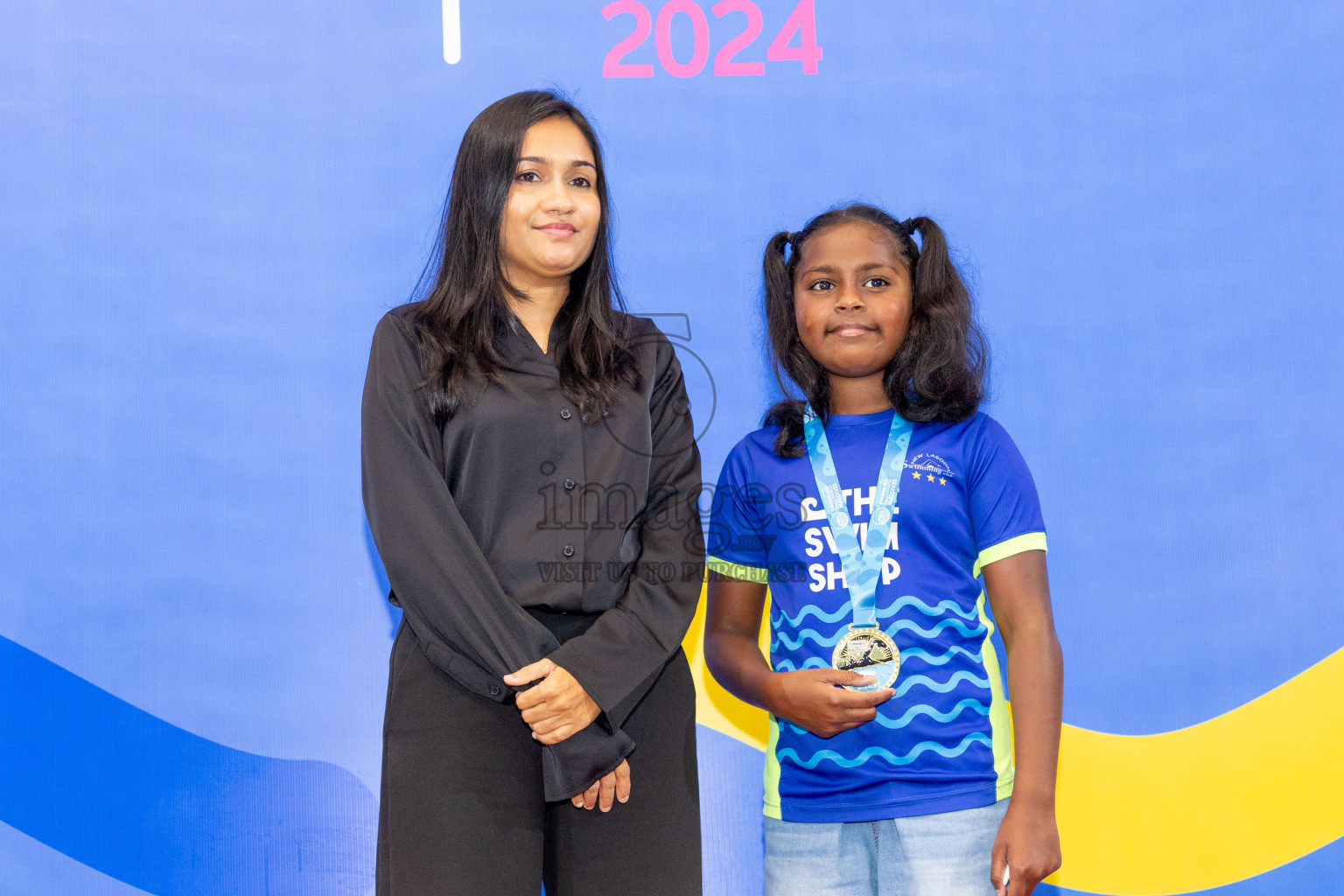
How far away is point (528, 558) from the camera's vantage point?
1.54 m

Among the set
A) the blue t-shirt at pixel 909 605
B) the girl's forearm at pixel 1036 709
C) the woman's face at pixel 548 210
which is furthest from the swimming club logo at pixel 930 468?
the woman's face at pixel 548 210

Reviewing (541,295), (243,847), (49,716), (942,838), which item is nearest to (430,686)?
(541,295)

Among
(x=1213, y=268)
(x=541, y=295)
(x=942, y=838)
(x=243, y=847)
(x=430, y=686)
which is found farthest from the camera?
(x=1213, y=268)

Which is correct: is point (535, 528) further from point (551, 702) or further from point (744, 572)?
point (744, 572)

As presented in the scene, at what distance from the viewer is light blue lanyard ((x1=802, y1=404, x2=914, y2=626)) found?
1.73m

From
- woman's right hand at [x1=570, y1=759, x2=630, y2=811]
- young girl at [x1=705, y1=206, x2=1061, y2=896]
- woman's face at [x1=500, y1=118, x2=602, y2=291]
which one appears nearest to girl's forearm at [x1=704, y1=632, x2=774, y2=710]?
young girl at [x1=705, y1=206, x2=1061, y2=896]

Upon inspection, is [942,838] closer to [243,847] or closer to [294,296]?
[243,847]

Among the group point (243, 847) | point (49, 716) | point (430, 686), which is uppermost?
point (430, 686)

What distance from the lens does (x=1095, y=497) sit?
2422 mm

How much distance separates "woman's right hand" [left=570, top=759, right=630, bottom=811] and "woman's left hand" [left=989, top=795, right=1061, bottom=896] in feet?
1.87

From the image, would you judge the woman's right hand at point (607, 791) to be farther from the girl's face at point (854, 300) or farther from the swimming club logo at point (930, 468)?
the girl's face at point (854, 300)

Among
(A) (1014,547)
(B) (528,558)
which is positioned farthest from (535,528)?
(A) (1014,547)

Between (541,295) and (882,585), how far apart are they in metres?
0.72

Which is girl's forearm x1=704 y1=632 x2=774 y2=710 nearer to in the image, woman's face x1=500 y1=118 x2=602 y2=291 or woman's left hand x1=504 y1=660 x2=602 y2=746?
woman's left hand x1=504 y1=660 x2=602 y2=746
